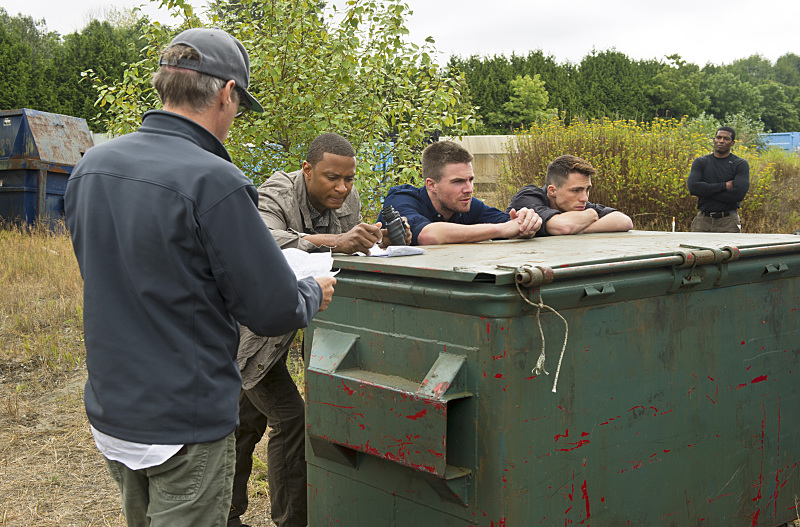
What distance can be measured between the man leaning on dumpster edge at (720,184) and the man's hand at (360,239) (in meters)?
6.91

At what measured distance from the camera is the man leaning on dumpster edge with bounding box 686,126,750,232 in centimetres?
873

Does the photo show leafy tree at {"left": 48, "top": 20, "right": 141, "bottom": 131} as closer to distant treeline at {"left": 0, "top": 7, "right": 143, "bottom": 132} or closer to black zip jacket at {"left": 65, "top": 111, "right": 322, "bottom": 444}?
distant treeline at {"left": 0, "top": 7, "right": 143, "bottom": 132}

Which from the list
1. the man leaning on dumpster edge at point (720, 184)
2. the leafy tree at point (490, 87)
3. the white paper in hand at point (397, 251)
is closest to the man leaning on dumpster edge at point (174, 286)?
the white paper in hand at point (397, 251)

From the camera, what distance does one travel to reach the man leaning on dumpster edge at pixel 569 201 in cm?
418

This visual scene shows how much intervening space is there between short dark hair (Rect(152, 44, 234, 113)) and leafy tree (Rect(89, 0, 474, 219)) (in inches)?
151

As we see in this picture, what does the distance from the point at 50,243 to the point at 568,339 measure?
1023cm

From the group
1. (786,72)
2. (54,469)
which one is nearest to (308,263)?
(54,469)

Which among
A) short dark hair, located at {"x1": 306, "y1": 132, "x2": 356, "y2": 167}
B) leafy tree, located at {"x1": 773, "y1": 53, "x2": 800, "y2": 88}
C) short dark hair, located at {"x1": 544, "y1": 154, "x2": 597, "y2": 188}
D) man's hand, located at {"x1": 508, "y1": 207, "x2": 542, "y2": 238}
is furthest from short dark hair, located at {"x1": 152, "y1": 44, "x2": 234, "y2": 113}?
leafy tree, located at {"x1": 773, "y1": 53, "x2": 800, "y2": 88}

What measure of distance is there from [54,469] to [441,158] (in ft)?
9.98

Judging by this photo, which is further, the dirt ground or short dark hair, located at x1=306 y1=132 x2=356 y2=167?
the dirt ground

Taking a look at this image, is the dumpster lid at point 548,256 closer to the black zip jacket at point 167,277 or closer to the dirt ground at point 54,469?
the black zip jacket at point 167,277

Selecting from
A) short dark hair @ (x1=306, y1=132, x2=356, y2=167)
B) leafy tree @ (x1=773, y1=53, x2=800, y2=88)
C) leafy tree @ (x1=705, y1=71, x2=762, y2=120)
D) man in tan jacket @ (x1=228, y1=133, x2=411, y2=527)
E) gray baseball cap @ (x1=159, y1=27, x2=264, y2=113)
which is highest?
leafy tree @ (x1=773, y1=53, x2=800, y2=88)

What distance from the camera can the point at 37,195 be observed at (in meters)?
12.6

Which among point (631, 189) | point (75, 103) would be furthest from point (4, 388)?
point (75, 103)
